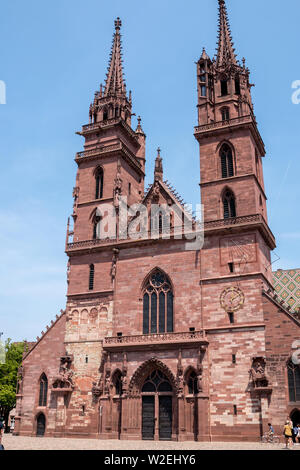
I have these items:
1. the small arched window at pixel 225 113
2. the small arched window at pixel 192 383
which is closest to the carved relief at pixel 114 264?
the small arched window at pixel 192 383

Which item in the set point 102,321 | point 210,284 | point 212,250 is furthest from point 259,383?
point 102,321

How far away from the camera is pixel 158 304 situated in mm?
32531

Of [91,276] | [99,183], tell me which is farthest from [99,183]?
[91,276]

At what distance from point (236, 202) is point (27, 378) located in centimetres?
1932

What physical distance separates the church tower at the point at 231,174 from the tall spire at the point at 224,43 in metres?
0.08

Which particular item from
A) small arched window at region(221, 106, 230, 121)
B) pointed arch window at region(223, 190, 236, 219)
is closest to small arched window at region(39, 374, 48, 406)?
pointed arch window at region(223, 190, 236, 219)

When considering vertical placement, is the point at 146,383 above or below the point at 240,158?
below

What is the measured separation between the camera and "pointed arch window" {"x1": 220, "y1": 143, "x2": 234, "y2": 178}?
34.4 meters

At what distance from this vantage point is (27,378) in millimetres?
34906

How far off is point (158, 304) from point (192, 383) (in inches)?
224

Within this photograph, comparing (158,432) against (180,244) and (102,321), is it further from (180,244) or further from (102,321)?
(180,244)

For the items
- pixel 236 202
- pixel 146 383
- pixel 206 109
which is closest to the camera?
pixel 146 383

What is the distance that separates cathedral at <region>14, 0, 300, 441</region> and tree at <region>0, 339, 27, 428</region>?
1176cm

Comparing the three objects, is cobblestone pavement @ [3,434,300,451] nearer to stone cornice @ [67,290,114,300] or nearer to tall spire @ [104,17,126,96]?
stone cornice @ [67,290,114,300]
